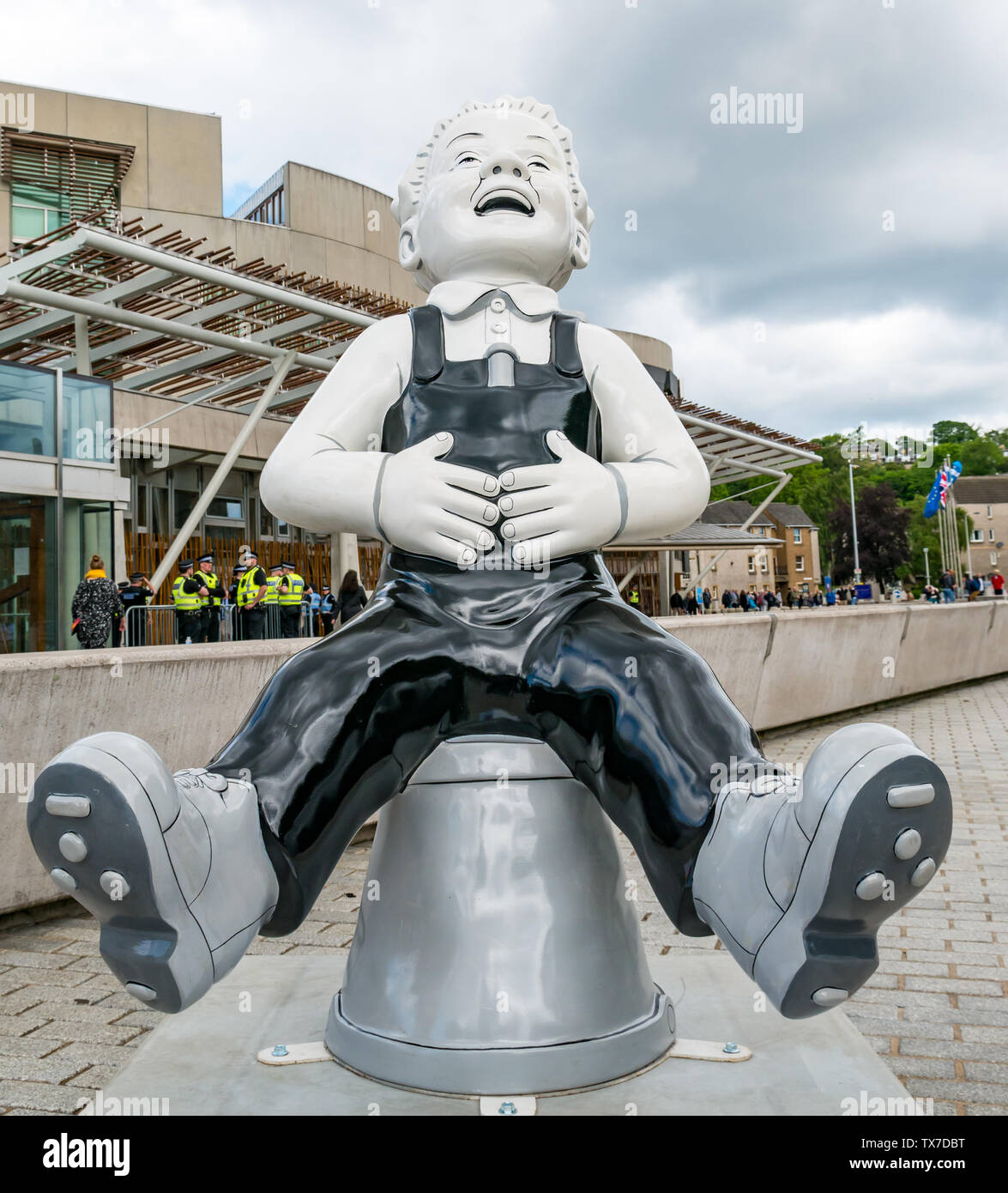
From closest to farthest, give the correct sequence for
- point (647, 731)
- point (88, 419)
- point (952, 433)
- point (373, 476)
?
point (647, 731)
point (373, 476)
point (88, 419)
point (952, 433)

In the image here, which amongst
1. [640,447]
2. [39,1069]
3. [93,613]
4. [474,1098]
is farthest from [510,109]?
[93,613]

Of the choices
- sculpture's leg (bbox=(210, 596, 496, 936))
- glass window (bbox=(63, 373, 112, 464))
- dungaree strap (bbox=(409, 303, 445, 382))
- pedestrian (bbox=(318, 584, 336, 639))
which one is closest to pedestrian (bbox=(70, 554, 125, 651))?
glass window (bbox=(63, 373, 112, 464))

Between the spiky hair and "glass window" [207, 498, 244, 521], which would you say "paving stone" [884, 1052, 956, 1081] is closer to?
the spiky hair

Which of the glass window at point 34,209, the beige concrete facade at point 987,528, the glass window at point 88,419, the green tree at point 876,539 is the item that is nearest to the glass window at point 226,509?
the glass window at point 34,209

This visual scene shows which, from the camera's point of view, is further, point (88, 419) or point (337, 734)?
point (88, 419)

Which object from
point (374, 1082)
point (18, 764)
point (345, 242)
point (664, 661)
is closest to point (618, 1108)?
point (374, 1082)

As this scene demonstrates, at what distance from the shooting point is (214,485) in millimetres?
17109

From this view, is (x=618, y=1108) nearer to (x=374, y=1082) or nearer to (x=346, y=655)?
(x=374, y=1082)

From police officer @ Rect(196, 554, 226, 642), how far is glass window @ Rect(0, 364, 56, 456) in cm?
229

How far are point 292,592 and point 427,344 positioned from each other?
37.2 ft

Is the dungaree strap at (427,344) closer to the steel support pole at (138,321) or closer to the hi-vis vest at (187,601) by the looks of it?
the hi-vis vest at (187,601)

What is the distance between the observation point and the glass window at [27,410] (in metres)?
12.7

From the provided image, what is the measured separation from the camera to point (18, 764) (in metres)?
4.16

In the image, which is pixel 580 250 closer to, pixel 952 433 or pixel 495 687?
pixel 495 687
